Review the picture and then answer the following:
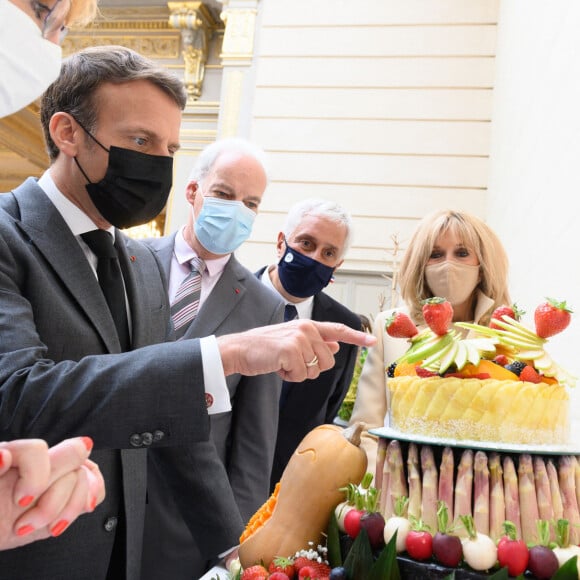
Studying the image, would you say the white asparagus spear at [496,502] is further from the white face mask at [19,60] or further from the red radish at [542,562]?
the white face mask at [19,60]

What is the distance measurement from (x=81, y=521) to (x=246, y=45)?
558 centimetres

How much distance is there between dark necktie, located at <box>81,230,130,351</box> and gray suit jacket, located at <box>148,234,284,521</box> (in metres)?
0.54

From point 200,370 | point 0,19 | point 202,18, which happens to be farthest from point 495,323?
point 202,18

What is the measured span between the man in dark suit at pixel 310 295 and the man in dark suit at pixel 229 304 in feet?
0.89

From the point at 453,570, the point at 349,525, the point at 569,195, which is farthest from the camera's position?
the point at 569,195

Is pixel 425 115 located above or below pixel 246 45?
below

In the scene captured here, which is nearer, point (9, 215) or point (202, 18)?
point (9, 215)

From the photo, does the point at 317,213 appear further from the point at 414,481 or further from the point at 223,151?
the point at 414,481

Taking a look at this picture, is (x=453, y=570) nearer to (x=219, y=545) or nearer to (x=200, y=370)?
(x=200, y=370)

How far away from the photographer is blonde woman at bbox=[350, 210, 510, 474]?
1992 millimetres

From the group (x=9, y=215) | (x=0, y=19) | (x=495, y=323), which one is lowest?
(x=495, y=323)

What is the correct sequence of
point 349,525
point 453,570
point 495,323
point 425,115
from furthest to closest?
point 425,115 < point 495,323 < point 349,525 < point 453,570

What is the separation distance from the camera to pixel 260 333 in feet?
3.70

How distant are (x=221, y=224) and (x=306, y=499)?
3.91 feet
